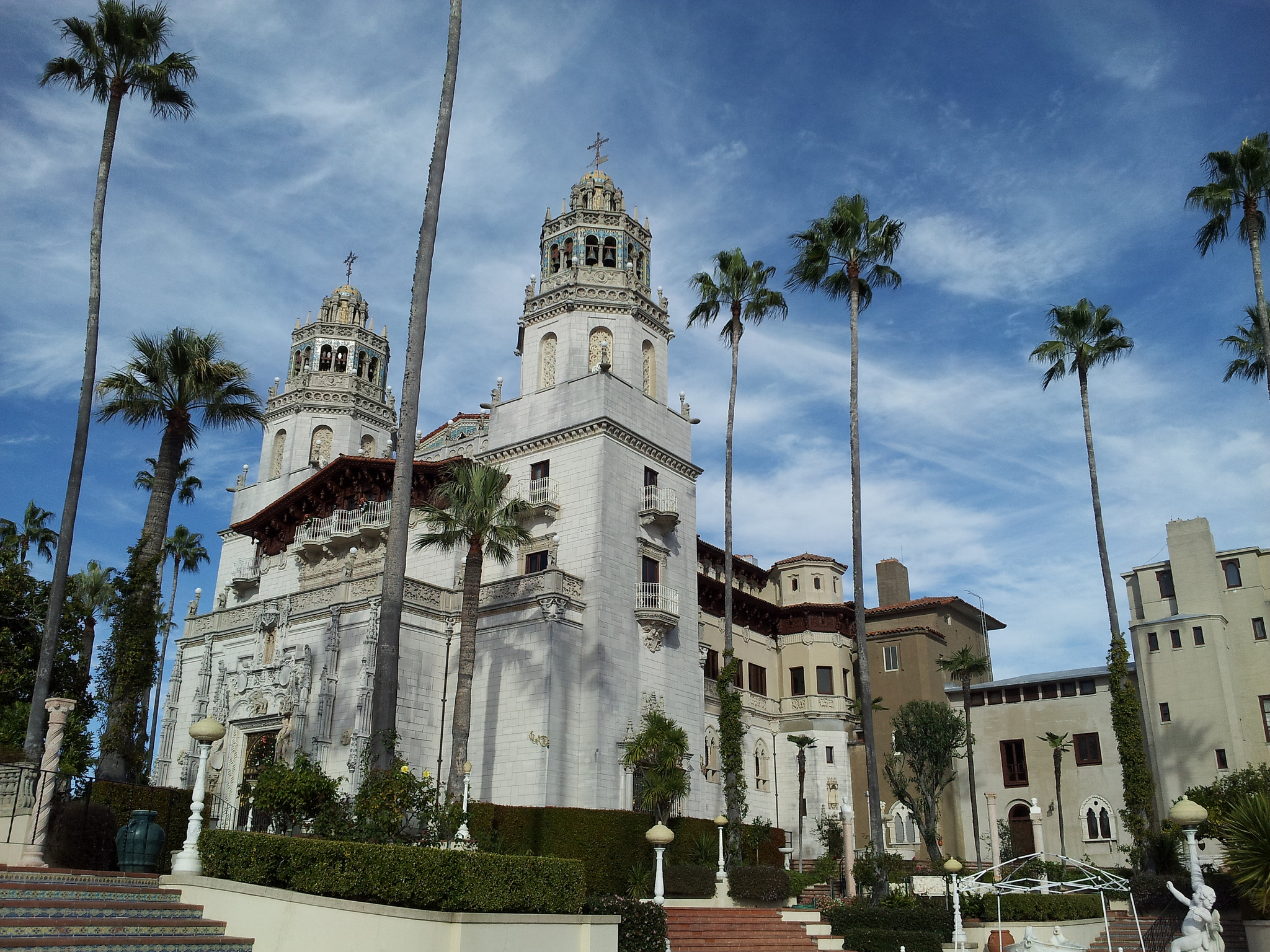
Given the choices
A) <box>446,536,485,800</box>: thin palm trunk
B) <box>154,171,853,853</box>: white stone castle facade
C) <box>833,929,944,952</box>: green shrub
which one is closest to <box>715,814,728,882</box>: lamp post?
<box>154,171,853,853</box>: white stone castle facade

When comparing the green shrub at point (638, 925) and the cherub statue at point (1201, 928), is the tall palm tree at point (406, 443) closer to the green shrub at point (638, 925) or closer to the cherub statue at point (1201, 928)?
the green shrub at point (638, 925)

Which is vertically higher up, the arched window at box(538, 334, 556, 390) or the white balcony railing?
the arched window at box(538, 334, 556, 390)

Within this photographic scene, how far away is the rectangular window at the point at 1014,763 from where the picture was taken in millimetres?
49031

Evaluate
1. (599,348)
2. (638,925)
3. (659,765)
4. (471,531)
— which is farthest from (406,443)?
(599,348)

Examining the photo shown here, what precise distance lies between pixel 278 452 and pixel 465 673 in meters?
26.9

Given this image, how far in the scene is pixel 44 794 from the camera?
19297 mm

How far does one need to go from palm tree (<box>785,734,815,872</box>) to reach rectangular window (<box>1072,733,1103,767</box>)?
39.3 ft

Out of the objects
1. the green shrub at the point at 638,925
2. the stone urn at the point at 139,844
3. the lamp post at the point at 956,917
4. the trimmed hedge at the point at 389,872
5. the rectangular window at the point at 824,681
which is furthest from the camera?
the rectangular window at the point at 824,681

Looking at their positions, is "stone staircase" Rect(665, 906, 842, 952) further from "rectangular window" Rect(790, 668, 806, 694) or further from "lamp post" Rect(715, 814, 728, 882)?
"rectangular window" Rect(790, 668, 806, 694)

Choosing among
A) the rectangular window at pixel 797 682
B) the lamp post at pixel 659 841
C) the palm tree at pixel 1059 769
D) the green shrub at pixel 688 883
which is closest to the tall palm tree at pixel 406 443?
the lamp post at pixel 659 841

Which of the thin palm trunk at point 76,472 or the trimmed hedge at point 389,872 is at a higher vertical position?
the thin palm trunk at point 76,472

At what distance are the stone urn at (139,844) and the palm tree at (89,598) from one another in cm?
1021

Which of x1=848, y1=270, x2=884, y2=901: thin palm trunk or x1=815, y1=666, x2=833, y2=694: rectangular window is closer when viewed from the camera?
x1=848, y1=270, x2=884, y2=901: thin palm trunk

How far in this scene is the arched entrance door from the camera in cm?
4766
